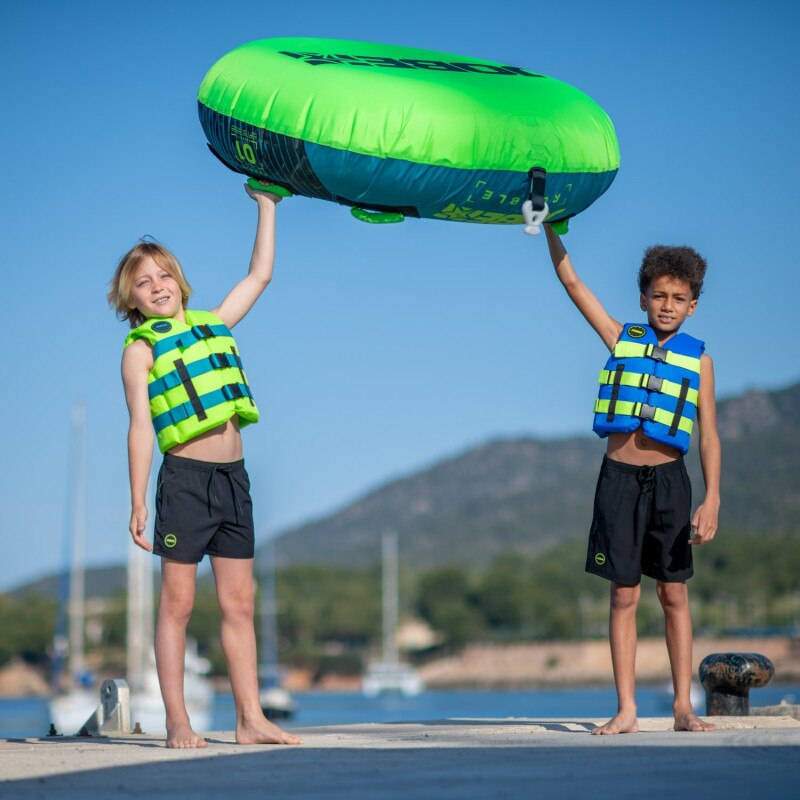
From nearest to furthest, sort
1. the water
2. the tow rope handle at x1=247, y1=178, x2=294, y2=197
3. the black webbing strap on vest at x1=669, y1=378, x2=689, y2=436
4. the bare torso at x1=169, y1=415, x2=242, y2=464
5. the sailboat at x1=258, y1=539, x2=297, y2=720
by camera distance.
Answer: the bare torso at x1=169, y1=415, x2=242, y2=464
the black webbing strap on vest at x1=669, y1=378, x2=689, y2=436
the tow rope handle at x1=247, y1=178, x2=294, y2=197
the sailboat at x1=258, y1=539, x2=297, y2=720
the water

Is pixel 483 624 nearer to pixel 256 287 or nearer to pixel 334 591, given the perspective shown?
pixel 334 591

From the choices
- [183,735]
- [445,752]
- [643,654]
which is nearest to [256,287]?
[183,735]

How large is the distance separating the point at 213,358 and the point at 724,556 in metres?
152

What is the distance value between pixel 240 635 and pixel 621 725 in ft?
5.78

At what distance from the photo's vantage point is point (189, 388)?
6172 mm

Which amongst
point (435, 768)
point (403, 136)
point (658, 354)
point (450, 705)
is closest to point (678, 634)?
point (658, 354)

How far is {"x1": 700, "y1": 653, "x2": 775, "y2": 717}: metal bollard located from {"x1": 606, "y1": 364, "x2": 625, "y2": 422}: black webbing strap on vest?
2.73 metres

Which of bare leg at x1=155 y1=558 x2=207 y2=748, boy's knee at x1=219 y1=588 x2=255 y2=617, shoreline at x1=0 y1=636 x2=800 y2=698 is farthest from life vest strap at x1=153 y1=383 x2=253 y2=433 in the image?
shoreline at x1=0 y1=636 x2=800 y2=698

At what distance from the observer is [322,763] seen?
4.91 m

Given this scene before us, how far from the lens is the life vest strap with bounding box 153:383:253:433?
615cm

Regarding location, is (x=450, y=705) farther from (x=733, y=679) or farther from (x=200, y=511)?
(x=200, y=511)

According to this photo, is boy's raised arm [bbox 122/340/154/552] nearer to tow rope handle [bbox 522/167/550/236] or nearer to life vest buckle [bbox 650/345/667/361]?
tow rope handle [bbox 522/167/550/236]

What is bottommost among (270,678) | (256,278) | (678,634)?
(270,678)

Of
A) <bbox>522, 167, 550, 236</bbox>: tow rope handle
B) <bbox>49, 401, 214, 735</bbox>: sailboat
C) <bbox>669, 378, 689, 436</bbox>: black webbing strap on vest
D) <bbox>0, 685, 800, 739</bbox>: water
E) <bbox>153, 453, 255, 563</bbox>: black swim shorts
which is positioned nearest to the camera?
<bbox>153, 453, 255, 563</bbox>: black swim shorts
